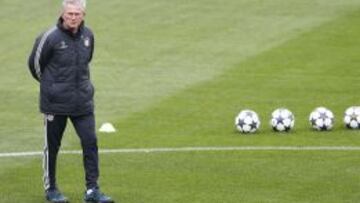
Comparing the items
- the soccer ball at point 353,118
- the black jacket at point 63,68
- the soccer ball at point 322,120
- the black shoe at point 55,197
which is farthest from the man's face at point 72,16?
the soccer ball at point 353,118

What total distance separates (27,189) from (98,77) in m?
11.7

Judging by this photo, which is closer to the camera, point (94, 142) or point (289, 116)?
point (94, 142)

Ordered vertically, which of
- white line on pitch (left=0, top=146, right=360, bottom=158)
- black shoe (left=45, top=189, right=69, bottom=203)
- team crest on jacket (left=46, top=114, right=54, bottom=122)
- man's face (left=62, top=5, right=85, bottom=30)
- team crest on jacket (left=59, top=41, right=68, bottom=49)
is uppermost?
man's face (left=62, top=5, right=85, bottom=30)

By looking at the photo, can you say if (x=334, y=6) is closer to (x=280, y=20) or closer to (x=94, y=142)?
(x=280, y=20)

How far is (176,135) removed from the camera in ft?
62.3

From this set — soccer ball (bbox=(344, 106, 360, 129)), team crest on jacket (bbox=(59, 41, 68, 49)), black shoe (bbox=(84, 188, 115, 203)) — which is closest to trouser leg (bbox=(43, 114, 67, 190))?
black shoe (bbox=(84, 188, 115, 203))

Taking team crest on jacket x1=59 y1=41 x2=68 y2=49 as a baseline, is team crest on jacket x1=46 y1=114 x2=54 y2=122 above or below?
below

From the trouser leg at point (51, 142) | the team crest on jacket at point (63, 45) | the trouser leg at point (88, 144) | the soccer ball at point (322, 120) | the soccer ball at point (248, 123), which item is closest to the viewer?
the team crest on jacket at point (63, 45)

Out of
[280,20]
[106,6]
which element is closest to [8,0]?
[106,6]

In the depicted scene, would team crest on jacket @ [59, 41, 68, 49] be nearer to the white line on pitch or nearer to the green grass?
the green grass

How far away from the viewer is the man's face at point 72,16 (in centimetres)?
1277

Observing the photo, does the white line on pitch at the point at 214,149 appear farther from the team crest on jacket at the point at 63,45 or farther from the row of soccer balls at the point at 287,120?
the team crest on jacket at the point at 63,45

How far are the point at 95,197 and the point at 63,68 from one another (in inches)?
60.0

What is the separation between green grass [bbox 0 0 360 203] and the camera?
14703 millimetres
